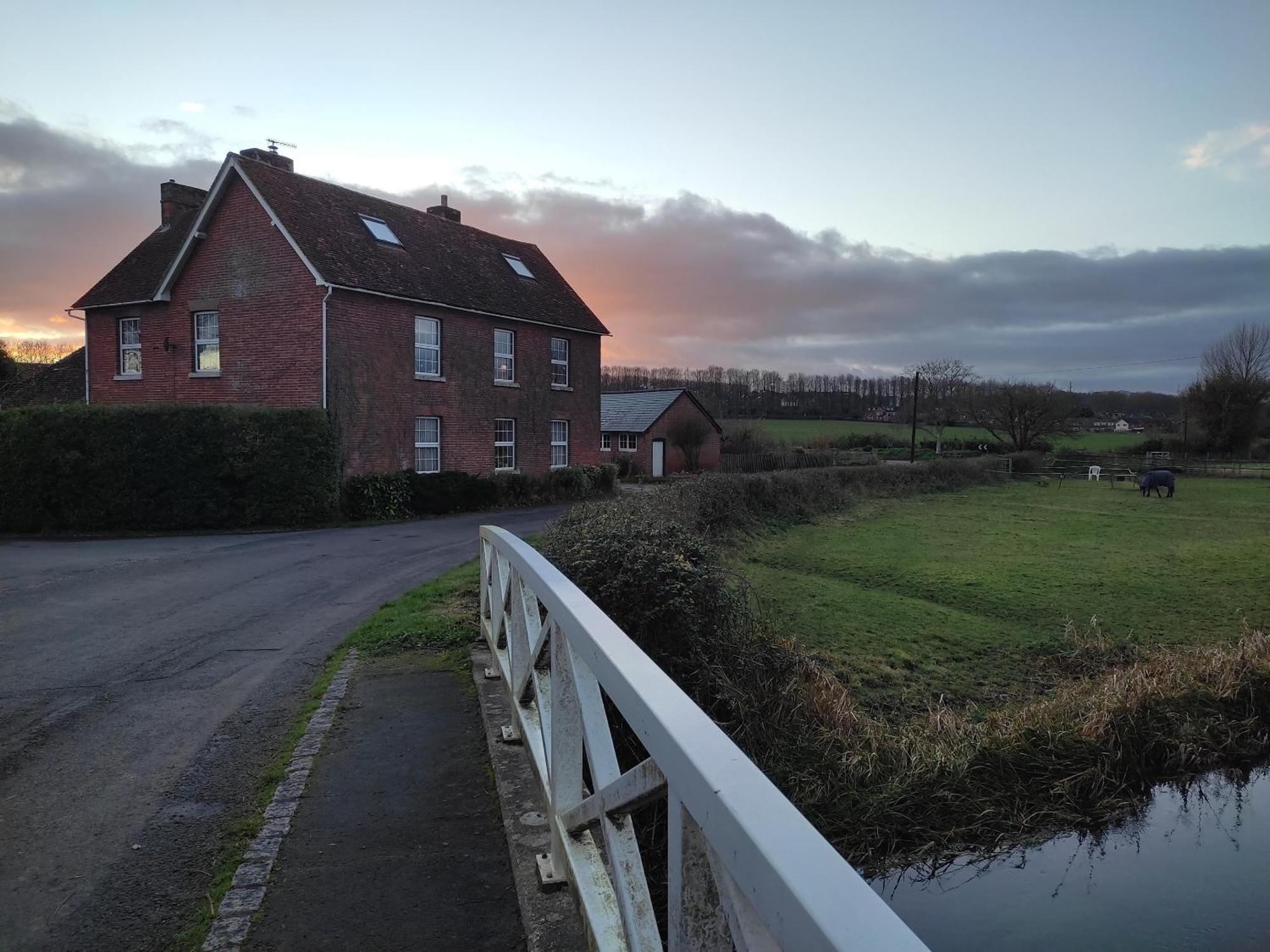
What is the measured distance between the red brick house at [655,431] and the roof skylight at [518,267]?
1150 centimetres

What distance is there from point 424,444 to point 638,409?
21.4 meters

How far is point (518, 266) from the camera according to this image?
2966cm

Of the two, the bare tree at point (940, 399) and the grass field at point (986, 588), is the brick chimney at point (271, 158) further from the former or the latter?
the bare tree at point (940, 399)

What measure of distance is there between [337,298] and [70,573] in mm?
10686

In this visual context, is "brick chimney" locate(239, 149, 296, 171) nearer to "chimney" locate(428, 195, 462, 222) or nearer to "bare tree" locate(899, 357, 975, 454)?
"chimney" locate(428, 195, 462, 222)

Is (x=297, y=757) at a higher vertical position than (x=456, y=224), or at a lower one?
lower

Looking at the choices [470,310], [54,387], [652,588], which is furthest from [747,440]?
[652,588]

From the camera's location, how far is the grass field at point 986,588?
9.61 meters

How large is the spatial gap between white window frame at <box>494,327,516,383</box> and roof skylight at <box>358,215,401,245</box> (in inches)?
159

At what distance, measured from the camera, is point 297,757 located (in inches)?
191

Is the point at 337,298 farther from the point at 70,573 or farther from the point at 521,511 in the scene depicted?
the point at 70,573

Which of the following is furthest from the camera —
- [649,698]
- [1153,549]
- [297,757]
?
[1153,549]

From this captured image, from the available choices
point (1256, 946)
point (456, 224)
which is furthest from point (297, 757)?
point (456, 224)

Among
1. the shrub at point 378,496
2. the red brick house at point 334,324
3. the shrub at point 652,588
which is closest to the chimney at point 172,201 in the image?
the red brick house at point 334,324
